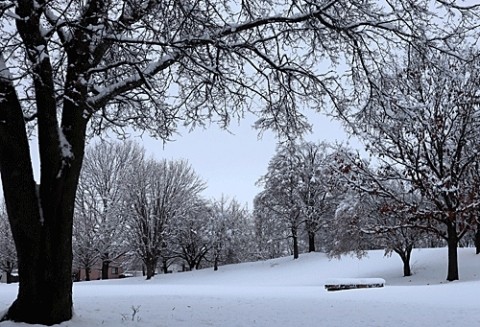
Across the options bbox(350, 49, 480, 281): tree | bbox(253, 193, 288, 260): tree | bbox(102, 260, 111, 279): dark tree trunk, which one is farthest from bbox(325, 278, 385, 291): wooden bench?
bbox(102, 260, 111, 279): dark tree trunk

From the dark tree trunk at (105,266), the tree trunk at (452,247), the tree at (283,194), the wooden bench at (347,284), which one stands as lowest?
the dark tree trunk at (105,266)

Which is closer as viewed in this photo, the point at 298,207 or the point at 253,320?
the point at 253,320

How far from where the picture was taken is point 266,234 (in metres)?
45.9

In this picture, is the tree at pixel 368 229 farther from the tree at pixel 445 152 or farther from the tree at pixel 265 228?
the tree at pixel 265 228

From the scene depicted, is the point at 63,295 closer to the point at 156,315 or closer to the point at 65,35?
the point at 156,315

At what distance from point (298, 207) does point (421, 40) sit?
3014 cm

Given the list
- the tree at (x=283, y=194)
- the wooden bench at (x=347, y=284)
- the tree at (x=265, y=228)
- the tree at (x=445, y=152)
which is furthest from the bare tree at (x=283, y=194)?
the wooden bench at (x=347, y=284)

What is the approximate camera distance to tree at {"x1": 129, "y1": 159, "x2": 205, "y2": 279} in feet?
111

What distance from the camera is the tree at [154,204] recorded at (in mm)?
33969

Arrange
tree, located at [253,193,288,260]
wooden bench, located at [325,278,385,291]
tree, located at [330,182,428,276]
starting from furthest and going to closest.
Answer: tree, located at [253,193,288,260] < tree, located at [330,182,428,276] < wooden bench, located at [325,278,385,291]

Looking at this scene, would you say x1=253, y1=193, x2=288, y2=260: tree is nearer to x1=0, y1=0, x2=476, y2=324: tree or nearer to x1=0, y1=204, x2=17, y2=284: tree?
x1=0, y1=204, x2=17, y2=284: tree

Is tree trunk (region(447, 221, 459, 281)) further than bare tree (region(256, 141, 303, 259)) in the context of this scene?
No

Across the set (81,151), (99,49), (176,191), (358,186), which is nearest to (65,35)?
(99,49)

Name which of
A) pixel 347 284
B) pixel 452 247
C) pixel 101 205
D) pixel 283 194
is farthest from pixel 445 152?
pixel 101 205
